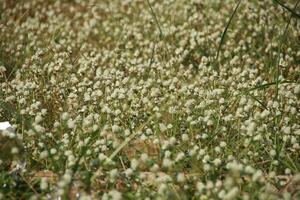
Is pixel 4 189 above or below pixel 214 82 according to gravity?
below

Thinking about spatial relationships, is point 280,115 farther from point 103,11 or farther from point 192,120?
point 103,11

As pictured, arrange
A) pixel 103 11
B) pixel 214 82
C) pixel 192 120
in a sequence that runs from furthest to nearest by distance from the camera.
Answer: pixel 103 11 → pixel 214 82 → pixel 192 120

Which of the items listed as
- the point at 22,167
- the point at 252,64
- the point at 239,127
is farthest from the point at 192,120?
the point at 252,64

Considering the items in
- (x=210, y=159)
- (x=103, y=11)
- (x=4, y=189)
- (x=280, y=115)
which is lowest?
(x=4, y=189)

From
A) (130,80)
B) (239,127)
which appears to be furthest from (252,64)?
(239,127)

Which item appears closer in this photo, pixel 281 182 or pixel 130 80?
pixel 281 182

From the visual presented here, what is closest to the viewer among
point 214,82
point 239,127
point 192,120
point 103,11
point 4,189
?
point 4,189

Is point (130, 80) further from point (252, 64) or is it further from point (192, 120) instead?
point (252, 64)
